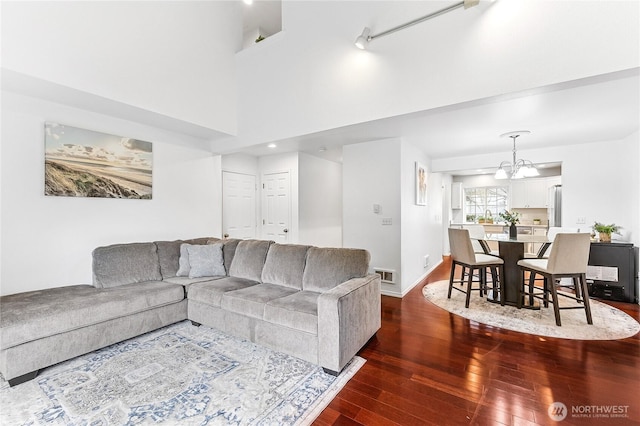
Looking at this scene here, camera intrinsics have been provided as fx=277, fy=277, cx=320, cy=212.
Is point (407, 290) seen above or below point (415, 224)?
below

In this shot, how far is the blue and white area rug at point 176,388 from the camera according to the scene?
172 cm

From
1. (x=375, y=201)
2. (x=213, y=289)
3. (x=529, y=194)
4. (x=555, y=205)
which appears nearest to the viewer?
(x=213, y=289)

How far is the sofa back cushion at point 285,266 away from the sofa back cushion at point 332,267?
9 centimetres

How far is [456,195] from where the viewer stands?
7.79m

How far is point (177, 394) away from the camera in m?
1.93

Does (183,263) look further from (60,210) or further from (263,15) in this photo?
(263,15)

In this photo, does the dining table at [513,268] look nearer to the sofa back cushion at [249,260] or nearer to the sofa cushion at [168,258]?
the sofa back cushion at [249,260]

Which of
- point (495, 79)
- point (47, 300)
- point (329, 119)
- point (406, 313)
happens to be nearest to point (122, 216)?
point (47, 300)

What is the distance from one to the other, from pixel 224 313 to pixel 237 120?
291 centimetres

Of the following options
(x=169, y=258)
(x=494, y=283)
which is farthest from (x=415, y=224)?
(x=169, y=258)

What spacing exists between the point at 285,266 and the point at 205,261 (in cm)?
116

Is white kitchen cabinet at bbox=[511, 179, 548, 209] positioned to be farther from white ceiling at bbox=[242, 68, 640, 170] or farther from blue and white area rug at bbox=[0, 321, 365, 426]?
blue and white area rug at bbox=[0, 321, 365, 426]

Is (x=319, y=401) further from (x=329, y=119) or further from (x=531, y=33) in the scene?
(x=531, y=33)

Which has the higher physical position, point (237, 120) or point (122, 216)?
point (237, 120)
